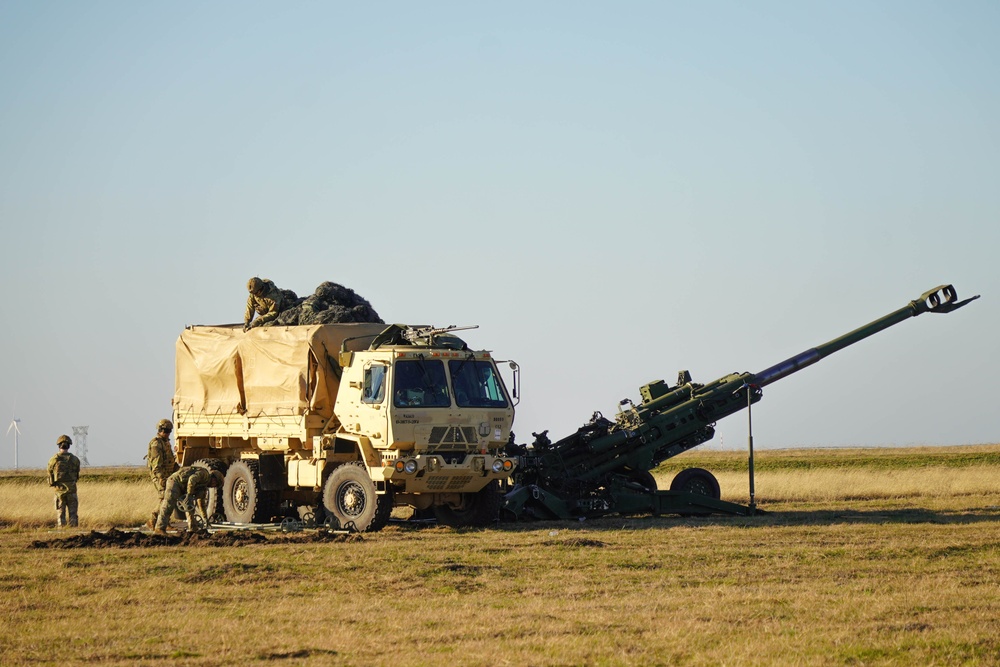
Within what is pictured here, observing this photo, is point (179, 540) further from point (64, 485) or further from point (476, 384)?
point (476, 384)

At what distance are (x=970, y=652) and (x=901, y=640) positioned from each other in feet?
1.86

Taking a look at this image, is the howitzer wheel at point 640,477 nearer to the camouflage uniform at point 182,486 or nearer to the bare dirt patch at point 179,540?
the bare dirt patch at point 179,540

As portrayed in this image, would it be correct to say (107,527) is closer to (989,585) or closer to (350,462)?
(350,462)

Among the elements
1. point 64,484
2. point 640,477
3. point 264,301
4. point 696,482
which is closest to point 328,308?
point 264,301

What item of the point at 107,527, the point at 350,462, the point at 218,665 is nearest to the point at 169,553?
the point at 350,462

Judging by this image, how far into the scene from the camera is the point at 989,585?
43.4ft

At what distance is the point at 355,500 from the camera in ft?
65.8

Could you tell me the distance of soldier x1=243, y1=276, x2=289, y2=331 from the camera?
74.8 feet

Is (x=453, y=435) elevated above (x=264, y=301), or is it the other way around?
(x=264, y=301)

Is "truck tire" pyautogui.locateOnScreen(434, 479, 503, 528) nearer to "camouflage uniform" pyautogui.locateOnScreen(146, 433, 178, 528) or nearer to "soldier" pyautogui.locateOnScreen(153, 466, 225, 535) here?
"soldier" pyautogui.locateOnScreen(153, 466, 225, 535)

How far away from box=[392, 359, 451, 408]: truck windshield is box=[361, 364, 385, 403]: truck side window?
0.24 meters

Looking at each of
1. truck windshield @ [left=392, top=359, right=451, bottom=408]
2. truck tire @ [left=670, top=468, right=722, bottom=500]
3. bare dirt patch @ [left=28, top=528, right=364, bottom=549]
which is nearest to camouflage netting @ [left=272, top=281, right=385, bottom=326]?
truck windshield @ [left=392, top=359, right=451, bottom=408]

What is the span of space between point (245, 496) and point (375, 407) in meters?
3.99

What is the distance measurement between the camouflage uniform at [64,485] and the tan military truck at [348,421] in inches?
82.9
